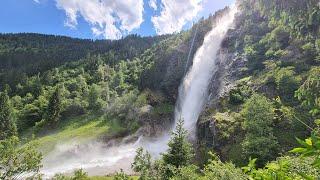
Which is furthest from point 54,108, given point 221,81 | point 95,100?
point 221,81

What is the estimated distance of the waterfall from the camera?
91988 millimetres

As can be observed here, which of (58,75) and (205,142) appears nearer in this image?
(205,142)

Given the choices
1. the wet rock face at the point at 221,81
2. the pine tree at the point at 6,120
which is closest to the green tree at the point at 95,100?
the pine tree at the point at 6,120

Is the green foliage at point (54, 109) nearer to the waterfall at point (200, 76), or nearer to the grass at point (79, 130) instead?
the grass at point (79, 130)

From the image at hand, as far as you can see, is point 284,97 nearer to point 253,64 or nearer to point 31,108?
point 253,64

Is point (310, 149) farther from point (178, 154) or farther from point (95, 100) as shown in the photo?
point (95, 100)

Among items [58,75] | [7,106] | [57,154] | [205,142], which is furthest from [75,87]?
[205,142]

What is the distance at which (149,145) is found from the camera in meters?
85.6

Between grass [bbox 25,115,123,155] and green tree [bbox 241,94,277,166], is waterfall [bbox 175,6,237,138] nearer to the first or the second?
grass [bbox 25,115,123,155]

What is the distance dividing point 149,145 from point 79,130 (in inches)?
957

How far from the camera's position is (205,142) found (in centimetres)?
6588

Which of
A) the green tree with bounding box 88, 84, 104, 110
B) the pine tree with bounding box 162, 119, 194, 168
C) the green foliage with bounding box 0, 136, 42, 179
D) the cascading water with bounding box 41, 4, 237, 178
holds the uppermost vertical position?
the green tree with bounding box 88, 84, 104, 110

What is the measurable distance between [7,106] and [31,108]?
14178 millimetres

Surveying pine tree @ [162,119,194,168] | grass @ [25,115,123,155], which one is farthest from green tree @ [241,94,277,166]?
grass @ [25,115,123,155]
